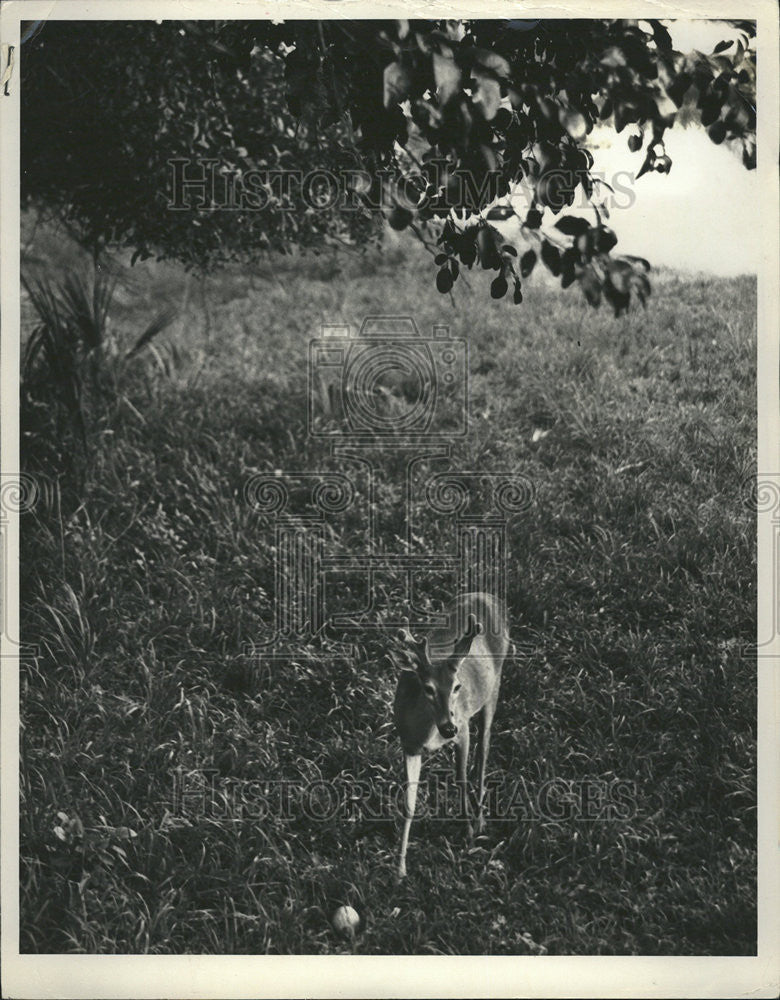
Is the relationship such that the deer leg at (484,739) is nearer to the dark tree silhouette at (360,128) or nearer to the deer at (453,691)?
the deer at (453,691)

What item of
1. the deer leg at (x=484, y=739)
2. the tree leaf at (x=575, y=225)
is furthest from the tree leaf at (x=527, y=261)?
the deer leg at (x=484, y=739)

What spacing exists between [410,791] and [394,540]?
2.54 ft

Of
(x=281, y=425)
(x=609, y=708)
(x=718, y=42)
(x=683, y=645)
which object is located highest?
(x=718, y=42)

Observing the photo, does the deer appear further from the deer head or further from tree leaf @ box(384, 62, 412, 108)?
tree leaf @ box(384, 62, 412, 108)

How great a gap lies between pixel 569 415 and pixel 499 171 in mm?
857

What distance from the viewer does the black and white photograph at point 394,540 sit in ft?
8.73

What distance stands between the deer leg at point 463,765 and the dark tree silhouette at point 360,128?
4.30 feet

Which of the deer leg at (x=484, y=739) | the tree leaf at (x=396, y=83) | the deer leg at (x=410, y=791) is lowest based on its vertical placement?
the deer leg at (x=410, y=791)

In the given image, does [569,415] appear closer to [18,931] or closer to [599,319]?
[599,319]

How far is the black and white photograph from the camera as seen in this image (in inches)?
105

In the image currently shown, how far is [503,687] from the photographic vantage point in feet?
9.17

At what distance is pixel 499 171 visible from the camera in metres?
2.59

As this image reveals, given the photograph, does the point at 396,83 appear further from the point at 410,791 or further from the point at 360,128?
the point at 410,791

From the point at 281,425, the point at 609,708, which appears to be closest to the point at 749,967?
the point at 609,708
